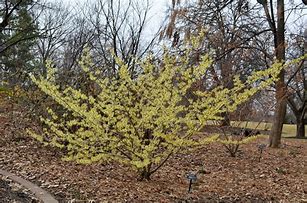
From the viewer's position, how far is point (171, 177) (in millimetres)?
6145

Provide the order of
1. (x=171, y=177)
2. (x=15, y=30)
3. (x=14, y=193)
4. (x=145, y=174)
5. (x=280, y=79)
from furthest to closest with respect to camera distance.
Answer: (x=15, y=30) < (x=280, y=79) < (x=171, y=177) < (x=145, y=174) < (x=14, y=193)

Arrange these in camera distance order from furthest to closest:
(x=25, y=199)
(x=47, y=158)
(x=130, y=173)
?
1. (x=47, y=158)
2. (x=130, y=173)
3. (x=25, y=199)

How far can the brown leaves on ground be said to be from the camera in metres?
5.04

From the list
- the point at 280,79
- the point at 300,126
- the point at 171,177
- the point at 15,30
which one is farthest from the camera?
the point at 300,126

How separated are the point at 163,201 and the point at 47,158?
2957 millimetres

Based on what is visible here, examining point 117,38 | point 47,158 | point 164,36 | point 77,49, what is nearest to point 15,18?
point 77,49

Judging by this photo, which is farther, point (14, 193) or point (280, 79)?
point (280, 79)

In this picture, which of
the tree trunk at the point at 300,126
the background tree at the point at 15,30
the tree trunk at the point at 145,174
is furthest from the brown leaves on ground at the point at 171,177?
the tree trunk at the point at 300,126

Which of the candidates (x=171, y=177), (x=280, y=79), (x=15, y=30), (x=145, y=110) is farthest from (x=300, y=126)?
(x=145, y=110)

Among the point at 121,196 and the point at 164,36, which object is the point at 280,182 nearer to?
the point at 121,196

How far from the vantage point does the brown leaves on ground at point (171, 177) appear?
504 cm

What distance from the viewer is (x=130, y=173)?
6176 millimetres

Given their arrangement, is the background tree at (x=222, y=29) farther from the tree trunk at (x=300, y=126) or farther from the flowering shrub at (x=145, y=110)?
the tree trunk at (x=300, y=126)

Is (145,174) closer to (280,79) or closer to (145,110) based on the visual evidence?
(145,110)
